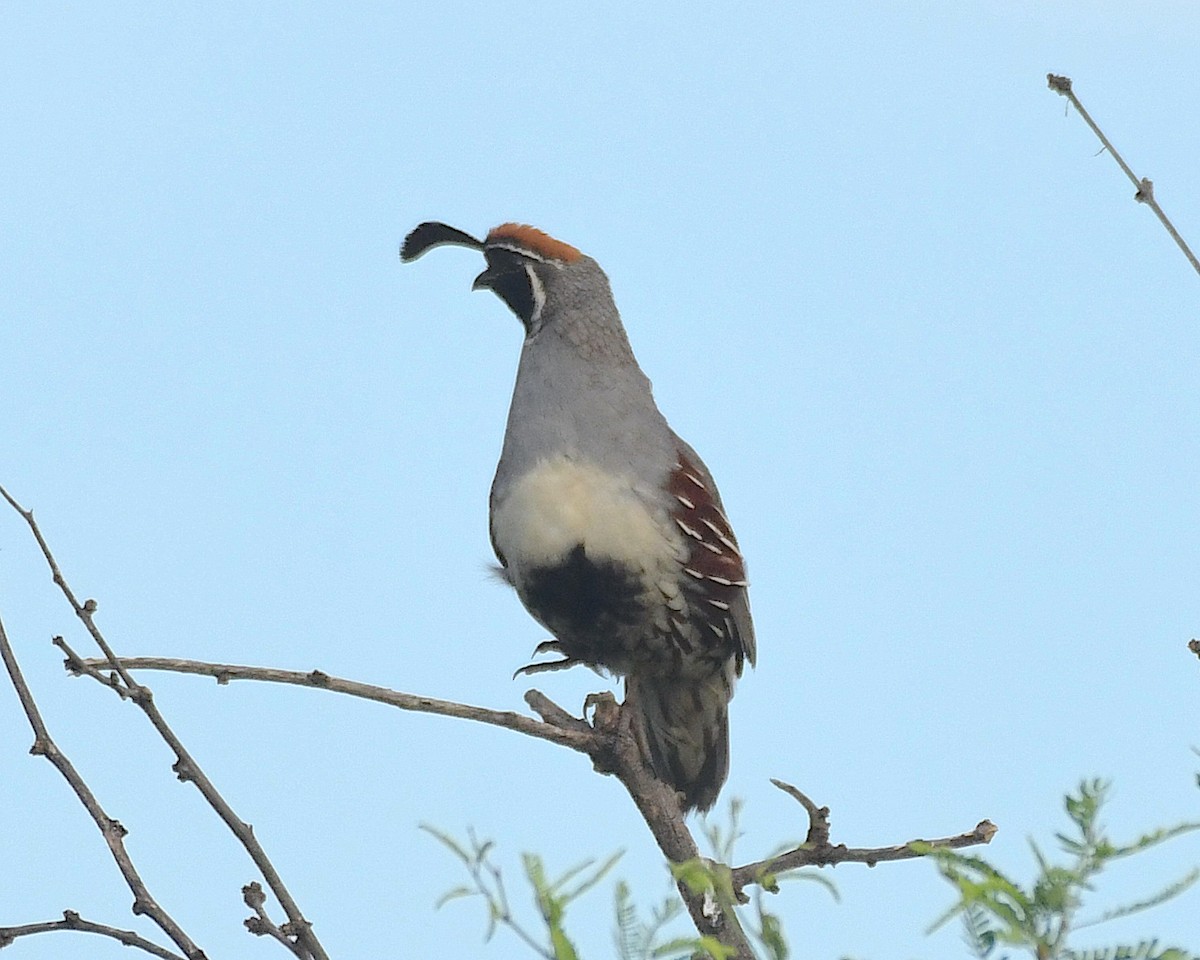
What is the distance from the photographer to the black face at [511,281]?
157 inches

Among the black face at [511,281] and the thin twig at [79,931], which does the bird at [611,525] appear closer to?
the black face at [511,281]

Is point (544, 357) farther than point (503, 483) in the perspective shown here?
Yes

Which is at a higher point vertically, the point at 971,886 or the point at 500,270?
the point at 500,270

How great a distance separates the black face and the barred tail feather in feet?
3.25

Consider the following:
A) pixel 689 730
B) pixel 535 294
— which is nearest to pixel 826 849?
pixel 689 730

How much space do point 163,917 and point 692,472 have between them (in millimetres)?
1986

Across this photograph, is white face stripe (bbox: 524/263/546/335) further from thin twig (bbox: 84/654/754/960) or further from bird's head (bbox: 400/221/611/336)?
thin twig (bbox: 84/654/754/960)

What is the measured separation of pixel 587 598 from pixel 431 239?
1.24 meters

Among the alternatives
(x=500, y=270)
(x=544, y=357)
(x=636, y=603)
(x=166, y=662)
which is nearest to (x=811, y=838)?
(x=636, y=603)

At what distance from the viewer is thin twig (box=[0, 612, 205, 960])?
1.98 metres

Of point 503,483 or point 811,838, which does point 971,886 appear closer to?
point 811,838

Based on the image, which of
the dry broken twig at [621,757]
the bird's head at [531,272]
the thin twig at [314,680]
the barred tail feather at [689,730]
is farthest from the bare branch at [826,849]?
the bird's head at [531,272]

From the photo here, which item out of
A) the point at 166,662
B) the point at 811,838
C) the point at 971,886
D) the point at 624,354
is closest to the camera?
the point at 971,886

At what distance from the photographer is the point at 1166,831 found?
1.08 m
